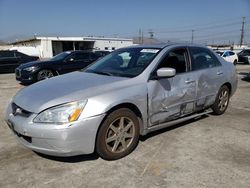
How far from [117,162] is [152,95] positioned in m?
1.09

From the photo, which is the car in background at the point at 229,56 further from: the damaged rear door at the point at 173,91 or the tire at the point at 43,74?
the damaged rear door at the point at 173,91

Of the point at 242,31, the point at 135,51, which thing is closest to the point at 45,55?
the point at 135,51

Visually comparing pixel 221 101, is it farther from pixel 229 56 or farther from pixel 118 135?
pixel 229 56

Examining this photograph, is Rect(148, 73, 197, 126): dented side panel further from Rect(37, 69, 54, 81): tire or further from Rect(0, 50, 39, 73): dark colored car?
Rect(0, 50, 39, 73): dark colored car

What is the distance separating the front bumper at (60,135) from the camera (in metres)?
3.24

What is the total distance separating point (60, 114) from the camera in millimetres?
3285

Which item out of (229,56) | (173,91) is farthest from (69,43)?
(173,91)

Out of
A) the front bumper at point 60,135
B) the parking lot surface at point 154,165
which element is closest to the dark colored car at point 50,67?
the parking lot surface at point 154,165

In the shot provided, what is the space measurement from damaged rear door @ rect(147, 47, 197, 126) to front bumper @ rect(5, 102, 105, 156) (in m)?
1.00

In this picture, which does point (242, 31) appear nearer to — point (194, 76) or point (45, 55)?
point (45, 55)

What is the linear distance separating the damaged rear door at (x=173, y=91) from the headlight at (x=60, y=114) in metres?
1.20

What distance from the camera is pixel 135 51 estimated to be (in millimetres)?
4824

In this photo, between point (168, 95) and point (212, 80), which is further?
point (212, 80)

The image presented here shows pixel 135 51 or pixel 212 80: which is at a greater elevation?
pixel 135 51
